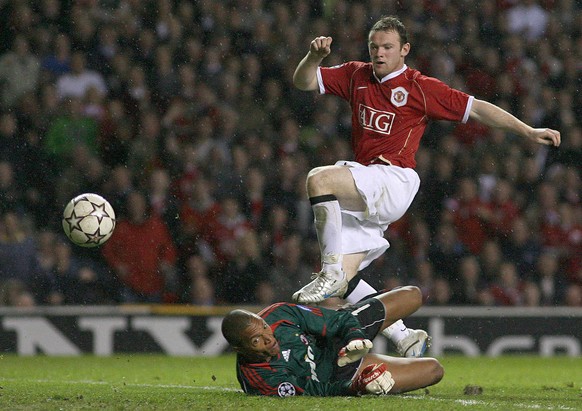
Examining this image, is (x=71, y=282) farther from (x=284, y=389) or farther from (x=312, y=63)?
(x=284, y=389)

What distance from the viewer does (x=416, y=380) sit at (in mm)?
6461

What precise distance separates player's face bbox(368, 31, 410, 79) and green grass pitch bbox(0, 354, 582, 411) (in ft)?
6.72

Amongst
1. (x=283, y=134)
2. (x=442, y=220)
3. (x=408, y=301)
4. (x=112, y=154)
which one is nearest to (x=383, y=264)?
(x=442, y=220)

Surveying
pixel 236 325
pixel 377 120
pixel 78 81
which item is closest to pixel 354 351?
pixel 236 325

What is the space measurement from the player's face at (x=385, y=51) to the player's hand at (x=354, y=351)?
1.89 metres

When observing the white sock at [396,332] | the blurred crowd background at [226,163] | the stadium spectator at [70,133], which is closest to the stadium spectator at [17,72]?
the blurred crowd background at [226,163]

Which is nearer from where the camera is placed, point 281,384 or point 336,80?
point 281,384

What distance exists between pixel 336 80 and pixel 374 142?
1.67 ft

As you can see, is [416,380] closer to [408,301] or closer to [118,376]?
[408,301]

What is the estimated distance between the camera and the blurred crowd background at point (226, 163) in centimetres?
1090

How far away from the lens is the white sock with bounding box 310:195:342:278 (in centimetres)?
683

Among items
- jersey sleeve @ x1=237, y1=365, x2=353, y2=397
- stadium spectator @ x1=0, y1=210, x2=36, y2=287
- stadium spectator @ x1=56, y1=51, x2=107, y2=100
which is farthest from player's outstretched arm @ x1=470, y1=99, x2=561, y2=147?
stadium spectator @ x1=56, y1=51, x2=107, y2=100

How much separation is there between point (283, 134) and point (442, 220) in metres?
1.91

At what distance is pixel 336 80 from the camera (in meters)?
7.27
